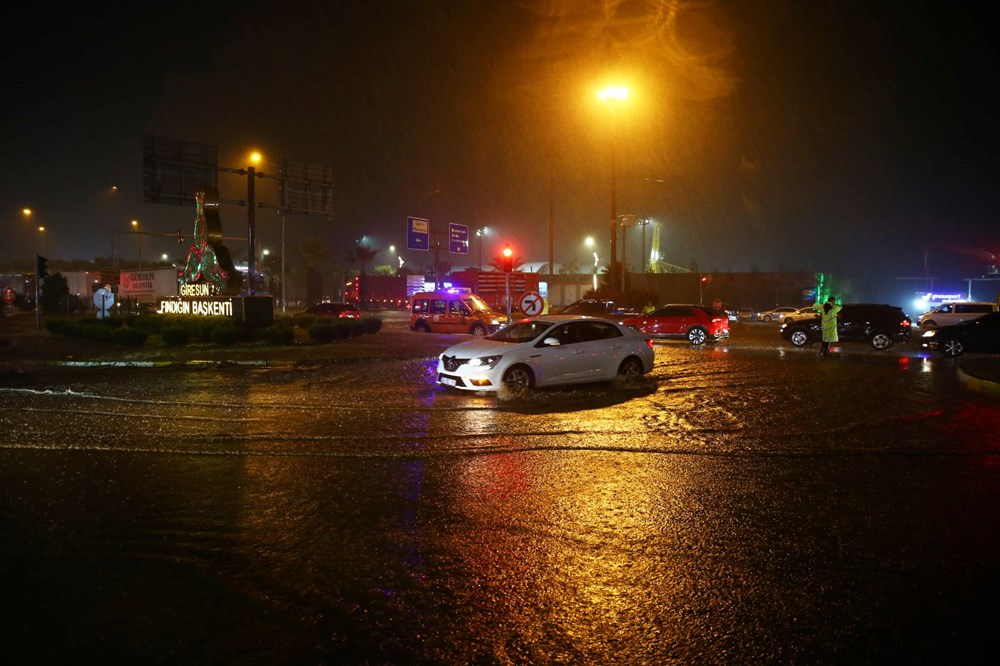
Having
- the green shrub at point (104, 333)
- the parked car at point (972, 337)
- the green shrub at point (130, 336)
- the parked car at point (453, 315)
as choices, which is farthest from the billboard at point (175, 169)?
the parked car at point (972, 337)

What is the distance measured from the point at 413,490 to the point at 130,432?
484 centimetres

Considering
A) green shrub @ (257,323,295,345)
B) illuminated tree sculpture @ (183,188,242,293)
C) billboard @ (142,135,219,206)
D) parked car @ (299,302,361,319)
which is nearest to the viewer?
green shrub @ (257,323,295,345)

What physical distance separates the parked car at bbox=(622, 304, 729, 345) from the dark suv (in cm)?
320

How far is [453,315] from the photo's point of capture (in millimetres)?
29594

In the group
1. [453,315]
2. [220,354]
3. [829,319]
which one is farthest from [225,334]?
[829,319]

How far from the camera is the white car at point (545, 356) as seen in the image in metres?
11.7

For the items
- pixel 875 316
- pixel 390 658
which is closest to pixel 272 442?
pixel 390 658

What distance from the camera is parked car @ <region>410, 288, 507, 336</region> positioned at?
28.4 metres

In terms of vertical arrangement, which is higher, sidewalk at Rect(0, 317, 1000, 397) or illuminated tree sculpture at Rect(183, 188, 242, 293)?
illuminated tree sculpture at Rect(183, 188, 242, 293)

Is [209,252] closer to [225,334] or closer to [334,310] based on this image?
[225,334]

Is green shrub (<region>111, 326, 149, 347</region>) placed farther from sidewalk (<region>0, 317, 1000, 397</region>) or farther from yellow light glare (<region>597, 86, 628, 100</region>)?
yellow light glare (<region>597, 86, 628, 100</region>)

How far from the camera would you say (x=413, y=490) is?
20.5 ft

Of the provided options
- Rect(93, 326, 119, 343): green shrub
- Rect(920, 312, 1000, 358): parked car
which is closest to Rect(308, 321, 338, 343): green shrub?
Rect(93, 326, 119, 343): green shrub

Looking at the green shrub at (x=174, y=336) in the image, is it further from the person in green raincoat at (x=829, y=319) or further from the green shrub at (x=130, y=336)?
the person in green raincoat at (x=829, y=319)
